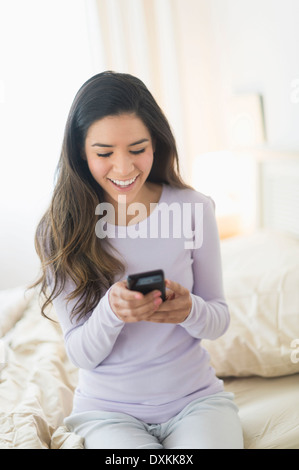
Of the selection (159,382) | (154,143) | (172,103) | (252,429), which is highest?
(172,103)

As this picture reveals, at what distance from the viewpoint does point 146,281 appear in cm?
77

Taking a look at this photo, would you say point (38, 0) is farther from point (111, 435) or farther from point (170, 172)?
point (111, 435)

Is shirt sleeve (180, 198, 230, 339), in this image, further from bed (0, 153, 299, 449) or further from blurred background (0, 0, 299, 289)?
blurred background (0, 0, 299, 289)

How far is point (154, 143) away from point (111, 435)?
58 centimetres

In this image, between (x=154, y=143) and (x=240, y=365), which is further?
(x=240, y=365)

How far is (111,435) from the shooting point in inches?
34.8

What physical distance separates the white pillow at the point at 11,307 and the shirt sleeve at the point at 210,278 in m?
0.62

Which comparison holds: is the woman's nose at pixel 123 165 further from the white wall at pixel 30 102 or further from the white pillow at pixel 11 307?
the white wall at pixel 30 102

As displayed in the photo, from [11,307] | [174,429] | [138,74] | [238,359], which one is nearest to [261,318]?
[238,359]

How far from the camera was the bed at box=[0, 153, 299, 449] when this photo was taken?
1.00 metres

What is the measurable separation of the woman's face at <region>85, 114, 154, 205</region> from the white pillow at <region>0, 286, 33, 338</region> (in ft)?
2.09

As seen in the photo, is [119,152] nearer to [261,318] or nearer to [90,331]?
[90,331]

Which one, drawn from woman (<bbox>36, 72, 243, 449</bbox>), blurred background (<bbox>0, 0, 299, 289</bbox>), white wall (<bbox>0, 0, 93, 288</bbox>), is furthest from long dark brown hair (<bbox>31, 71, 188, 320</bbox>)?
white wall (<bbox>0, 0, 93, 288</bbox>)
